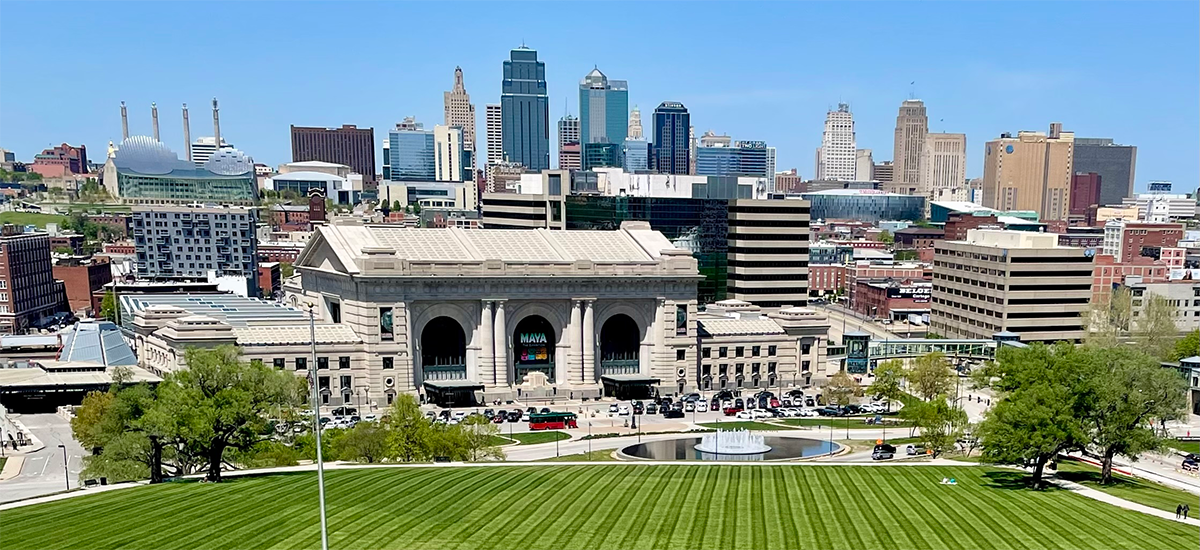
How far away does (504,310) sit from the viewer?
11212 cm

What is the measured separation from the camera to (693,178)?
175 metres

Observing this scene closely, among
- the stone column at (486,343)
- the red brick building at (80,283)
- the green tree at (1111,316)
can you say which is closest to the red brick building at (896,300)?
the green tree at (1111,316)

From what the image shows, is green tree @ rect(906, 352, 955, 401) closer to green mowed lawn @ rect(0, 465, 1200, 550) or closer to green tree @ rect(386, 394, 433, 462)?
green mowed lawn @ rect(0, 465, 1200, 550)

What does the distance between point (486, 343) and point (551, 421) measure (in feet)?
57.5

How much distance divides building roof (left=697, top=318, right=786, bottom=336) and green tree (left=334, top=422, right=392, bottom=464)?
2248 inches

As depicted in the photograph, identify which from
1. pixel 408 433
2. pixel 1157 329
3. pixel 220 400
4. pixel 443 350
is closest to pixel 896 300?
pixel 1157 329

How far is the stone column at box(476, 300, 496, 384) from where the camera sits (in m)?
111

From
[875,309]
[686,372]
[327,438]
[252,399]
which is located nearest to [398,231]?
[686,372]

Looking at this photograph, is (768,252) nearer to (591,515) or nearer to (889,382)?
(889,382)

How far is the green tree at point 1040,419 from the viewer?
55000 millimetres

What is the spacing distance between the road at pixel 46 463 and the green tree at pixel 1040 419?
177ft

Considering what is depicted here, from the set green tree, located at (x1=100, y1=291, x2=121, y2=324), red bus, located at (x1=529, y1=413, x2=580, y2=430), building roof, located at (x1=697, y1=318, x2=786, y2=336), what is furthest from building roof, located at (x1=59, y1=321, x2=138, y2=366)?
building roof, located at (x1=697, y1=318, x2=786, y2=336)

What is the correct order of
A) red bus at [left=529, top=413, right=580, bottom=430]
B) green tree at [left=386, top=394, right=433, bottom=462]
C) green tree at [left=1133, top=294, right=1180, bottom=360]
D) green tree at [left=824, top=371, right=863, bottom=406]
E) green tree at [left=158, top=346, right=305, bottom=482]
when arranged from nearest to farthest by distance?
1. green tree at [left=158, top=346, right=305, bottom=482]
2. green tree at [left=386, top=394, right=433, bottom=462]
3. red bus at [left=529, top=413, right=580, bottom=430]
4. green tree at [left=824, top=371, right=863, bottom=406]
5. green tree at [left=1133, top=294, right=1180, bottom=360]

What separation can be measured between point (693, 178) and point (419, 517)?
13242 centimetres
